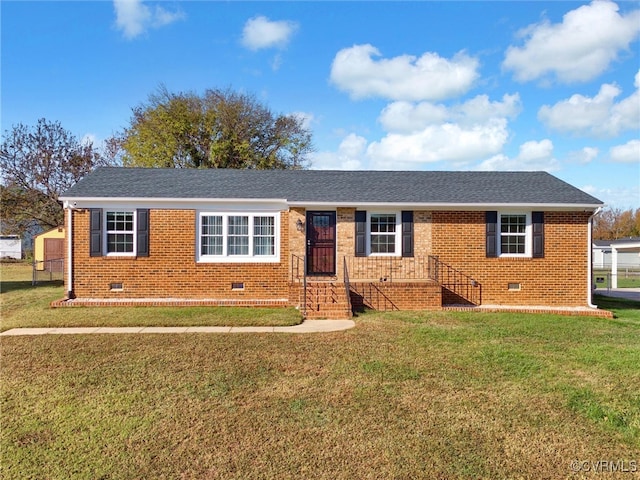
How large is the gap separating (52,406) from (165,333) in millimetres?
3512

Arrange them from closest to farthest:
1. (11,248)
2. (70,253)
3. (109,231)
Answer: (70,253) < (109,231) < (11,248)

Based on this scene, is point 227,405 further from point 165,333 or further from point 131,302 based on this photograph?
point 131,302

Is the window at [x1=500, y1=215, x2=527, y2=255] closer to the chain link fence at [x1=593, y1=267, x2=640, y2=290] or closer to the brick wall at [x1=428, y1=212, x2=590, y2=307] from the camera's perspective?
the brick wall at [x1=428, y1=212, x2=590, y2=307]

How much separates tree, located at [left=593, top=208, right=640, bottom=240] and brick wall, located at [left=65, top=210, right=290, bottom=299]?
6547cm

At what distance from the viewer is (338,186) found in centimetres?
1367

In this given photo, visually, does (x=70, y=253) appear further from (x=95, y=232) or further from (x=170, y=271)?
(x=170, y=271)

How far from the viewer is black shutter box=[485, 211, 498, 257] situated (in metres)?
12.4

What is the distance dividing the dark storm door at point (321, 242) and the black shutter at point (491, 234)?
452 cm

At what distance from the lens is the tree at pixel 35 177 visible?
26.0 metres

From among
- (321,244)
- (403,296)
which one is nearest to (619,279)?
(403,296)

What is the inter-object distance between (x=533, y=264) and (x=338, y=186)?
20.6 ft

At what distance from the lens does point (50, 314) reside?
10.2 metres

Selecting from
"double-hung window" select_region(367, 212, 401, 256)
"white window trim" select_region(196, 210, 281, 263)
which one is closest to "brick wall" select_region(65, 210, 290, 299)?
"white window trim" select_region(196, 210, 281, 263)

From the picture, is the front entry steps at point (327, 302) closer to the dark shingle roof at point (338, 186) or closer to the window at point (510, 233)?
the dark shingle roof at point (338, 186)
